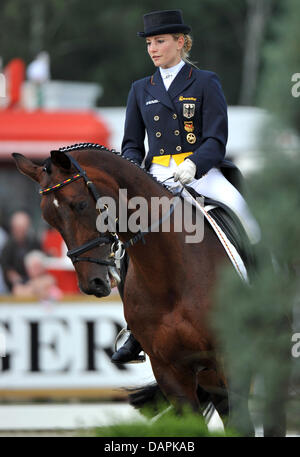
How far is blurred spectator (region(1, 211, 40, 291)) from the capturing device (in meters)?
11.4

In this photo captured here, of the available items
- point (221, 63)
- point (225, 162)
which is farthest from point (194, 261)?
point (221, 63)

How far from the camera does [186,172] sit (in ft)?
17.0

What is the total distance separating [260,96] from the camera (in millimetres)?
3162

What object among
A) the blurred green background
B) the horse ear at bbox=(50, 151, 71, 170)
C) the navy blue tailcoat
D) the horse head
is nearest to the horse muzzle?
the horse head

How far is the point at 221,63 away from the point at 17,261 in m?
29.3

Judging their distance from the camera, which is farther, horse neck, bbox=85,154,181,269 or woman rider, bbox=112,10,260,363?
woman rider, bbox=112,10,260,363

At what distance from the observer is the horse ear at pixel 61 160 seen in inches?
190

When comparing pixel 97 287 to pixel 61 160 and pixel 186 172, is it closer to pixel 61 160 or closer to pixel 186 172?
pixel 61 160

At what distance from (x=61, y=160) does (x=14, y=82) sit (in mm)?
14059

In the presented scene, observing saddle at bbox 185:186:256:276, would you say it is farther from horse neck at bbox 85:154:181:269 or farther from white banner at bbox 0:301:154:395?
white banner at bbox 0:301:154:395

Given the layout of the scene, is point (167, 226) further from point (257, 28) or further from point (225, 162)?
point (257, 28)
